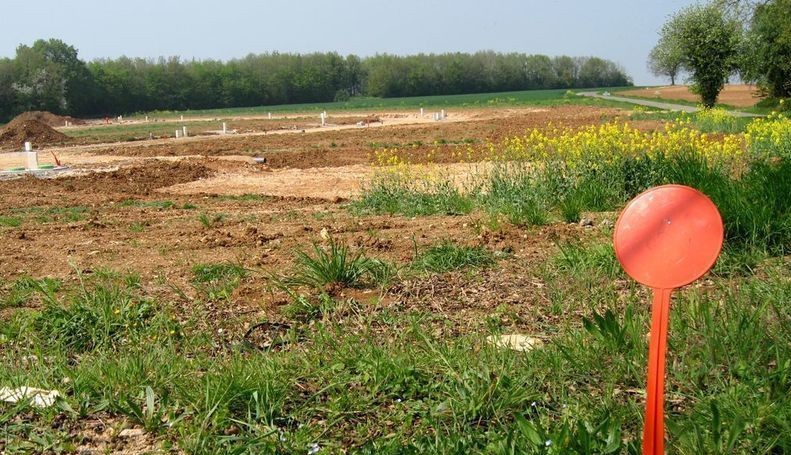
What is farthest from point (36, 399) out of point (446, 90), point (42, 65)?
point (446, 90)

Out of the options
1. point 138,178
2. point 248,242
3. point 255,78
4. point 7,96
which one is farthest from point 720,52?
point 255,78

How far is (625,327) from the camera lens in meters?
4.03

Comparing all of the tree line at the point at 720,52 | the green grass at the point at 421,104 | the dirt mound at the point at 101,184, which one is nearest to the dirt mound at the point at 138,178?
the dirt mound at the point at 101,184

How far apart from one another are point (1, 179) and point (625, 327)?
21.2 meters

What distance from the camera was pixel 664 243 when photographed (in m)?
2.86

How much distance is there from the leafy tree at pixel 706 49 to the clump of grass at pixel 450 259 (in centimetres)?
3995

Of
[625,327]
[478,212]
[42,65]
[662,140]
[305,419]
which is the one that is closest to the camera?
[305,419]

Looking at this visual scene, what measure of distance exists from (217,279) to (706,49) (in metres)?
42.0

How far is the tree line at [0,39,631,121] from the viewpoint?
308 ft

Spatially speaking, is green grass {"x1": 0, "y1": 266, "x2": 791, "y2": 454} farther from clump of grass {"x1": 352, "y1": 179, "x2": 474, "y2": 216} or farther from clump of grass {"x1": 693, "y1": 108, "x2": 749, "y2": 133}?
clump of grass {"x1": 693, "y1": 108, "x2": 749, "y2": 133}

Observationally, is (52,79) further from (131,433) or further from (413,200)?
(131,433)

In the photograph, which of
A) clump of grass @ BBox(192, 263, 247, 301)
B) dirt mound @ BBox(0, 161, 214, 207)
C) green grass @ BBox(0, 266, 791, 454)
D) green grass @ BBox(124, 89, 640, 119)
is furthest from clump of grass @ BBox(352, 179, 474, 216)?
green grass @ BBox(124, 89, 640, 119)

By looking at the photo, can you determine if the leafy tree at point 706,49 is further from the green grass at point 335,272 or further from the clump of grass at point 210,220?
the green grass at point 335,272

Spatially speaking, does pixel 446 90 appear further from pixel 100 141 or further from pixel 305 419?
pixel 305 419
